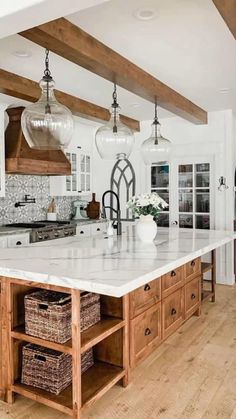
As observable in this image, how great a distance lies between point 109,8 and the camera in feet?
7.98

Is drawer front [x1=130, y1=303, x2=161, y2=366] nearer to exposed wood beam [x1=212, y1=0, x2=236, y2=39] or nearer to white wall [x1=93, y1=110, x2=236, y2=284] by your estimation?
exposed wood beam [x1=212, y1=0, x2=236, y2=39]

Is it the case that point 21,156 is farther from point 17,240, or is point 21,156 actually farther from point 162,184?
point 162,184

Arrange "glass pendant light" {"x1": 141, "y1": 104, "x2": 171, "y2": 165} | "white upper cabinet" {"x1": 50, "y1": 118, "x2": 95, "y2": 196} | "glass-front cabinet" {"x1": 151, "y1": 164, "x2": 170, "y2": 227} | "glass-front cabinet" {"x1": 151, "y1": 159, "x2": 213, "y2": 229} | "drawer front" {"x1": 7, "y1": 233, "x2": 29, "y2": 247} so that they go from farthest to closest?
"glass-front cabinet" {"x1": 151, "y1": 164, "x2": 170, "y2": 227} → "white upper cabinet" {"x1": 50, "y1": 118, "x2": 95, "y2": 196} → "glass-front cabinet" {"x1": 151, "y1": 159, "x2": 213, "y2": 229} → "drawer front" {"x1": 7, "y1": 233, "x2": 29, "y2": 247} → "glass pendant light" {"x1": 141, "y1": 104, "x2": 171, "y2": 165}

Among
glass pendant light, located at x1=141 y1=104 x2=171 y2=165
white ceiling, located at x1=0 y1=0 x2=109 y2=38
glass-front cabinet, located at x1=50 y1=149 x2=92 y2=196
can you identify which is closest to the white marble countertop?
glass pendant light, located at x1=141 y1=104 x2=171 y2=165

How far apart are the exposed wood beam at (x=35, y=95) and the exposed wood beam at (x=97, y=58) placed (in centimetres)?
98

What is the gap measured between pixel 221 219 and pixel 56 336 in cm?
398

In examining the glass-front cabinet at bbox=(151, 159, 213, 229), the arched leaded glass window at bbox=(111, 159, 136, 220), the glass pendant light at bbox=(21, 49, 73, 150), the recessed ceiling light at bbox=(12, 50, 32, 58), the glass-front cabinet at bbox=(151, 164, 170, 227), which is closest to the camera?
the glass pendant light at bbox=(21, 49, 73, 150)

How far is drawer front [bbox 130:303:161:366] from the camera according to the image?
105 inches

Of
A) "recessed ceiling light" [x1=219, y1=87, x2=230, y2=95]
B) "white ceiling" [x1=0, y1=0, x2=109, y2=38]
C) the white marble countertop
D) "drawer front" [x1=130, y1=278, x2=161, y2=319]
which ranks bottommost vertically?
"drawer front" [x1=130, y1=278, x2=161, y2=319]

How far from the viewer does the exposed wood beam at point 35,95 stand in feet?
12.1

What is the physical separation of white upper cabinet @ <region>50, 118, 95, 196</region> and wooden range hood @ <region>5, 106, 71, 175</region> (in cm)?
51

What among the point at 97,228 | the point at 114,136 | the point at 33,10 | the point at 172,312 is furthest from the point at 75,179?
the point at 33,10

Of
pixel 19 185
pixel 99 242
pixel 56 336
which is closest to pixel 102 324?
pixel 56 336

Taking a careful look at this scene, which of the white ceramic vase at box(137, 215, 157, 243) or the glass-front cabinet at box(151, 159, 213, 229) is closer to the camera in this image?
the white ceramic vase at box(137, 215, 157, 243)
